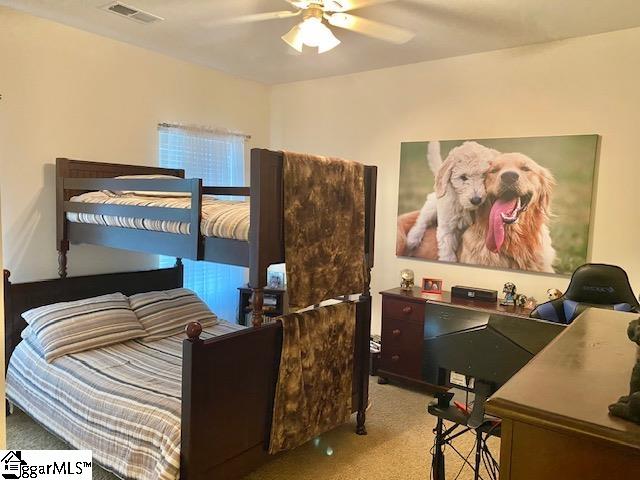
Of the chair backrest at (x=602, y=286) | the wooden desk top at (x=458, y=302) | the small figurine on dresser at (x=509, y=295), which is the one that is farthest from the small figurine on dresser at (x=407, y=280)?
the chair backrest at (x=602, y=286)

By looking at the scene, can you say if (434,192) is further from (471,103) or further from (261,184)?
(261,184)

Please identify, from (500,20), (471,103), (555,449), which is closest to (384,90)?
(471,103)

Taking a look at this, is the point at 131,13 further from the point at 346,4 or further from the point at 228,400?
the point at 228,400

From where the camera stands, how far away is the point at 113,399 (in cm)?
237

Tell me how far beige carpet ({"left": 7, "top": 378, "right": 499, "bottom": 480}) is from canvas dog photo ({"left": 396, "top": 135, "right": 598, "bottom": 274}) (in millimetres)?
1297

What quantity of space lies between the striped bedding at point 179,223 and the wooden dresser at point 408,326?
1631 mm

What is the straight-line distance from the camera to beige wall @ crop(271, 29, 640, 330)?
3088 millimetres

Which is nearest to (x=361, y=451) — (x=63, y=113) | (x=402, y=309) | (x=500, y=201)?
(x=402, y=309)

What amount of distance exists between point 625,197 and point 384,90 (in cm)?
200

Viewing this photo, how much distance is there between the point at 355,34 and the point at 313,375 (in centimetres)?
222

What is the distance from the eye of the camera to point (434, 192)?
151 inches

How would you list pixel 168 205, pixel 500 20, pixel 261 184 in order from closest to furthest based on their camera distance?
pixel 261 184, pixel 168 205, pixel 500 20

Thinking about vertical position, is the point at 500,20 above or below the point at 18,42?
above

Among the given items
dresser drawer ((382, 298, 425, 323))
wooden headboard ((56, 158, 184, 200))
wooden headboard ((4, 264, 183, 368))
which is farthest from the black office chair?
wooden headboard ((56, 158, 184, 200))
